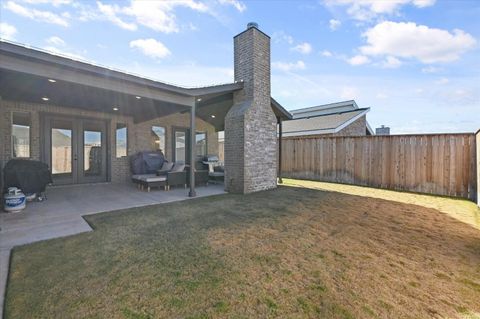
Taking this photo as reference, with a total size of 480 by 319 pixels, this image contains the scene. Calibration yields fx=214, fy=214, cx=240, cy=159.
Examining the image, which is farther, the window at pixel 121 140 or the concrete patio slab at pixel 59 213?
the window at pixel 121 140

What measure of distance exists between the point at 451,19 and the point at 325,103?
10992 mm

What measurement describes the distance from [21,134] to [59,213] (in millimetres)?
4861

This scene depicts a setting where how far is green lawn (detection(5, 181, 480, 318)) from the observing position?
1867 mm

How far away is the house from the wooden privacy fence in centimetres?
273

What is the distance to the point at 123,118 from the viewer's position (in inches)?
368

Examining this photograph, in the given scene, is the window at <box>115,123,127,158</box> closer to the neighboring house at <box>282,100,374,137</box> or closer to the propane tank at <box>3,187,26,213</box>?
the propane tank at <box>3,187,26,213</box>

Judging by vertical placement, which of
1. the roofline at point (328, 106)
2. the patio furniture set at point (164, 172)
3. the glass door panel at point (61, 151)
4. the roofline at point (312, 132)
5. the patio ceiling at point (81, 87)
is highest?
the roofline at point (328, 106)

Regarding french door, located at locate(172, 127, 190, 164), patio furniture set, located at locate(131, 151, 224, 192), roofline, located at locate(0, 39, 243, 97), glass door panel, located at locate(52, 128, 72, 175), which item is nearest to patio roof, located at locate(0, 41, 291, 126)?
roofline, located at locate(0, 39, 243, 97)

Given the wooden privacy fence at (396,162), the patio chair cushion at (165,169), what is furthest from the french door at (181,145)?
the wooden privacy fence at (396,162)

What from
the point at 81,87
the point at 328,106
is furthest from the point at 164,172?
the point at 328,106

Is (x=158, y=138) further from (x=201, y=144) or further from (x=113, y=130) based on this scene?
(x=201, y=144)

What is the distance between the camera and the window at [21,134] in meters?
→ 7.17

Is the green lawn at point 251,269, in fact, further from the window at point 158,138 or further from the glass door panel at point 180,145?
the glass door panel at point 180,145

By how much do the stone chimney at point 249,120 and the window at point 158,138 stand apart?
4279 mm
